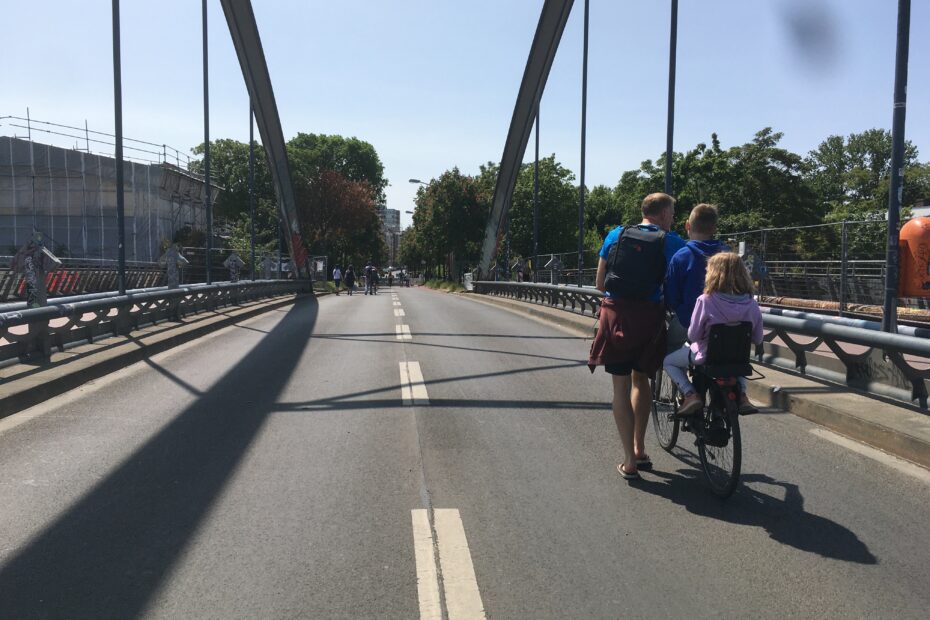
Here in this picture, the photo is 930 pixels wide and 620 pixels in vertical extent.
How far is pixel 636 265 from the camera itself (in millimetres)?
4531

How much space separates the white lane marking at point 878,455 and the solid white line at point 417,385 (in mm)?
3447

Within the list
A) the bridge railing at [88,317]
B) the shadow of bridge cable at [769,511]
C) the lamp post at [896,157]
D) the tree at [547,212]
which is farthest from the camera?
the tree at [547,212]

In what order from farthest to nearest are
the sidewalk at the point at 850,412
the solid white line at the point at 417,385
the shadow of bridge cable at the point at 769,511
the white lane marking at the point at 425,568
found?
the solid white line at the point at 417,385 < the sidewalk at the point at 850,412 < the shadow of bridge cable at the point at 769,511 < the white lane marking at the point at 425,568

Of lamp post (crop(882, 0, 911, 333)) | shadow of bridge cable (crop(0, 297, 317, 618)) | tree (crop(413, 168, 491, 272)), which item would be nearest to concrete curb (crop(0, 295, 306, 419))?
shadow of bridge cable (crop(0, 297, 317, 618))

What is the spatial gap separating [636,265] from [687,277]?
336mm

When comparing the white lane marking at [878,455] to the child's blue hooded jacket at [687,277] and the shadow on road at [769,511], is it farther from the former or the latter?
the child's blue hooded jacket at [687,277]

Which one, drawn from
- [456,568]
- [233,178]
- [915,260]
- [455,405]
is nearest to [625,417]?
[456,568]

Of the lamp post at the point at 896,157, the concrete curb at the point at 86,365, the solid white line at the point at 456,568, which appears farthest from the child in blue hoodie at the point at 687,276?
the concrete curb at the point at 86,365

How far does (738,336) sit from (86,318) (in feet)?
29.1

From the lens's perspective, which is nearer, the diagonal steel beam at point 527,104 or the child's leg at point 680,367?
the child's leg at point 680,367

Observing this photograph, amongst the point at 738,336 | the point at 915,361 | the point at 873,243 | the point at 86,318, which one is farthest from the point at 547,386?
the point at 873,243

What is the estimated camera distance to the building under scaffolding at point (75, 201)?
38.5 meters

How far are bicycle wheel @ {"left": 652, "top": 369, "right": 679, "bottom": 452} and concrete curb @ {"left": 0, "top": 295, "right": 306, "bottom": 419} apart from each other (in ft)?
17.7

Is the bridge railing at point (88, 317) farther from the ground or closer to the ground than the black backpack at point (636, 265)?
closer to the ground
